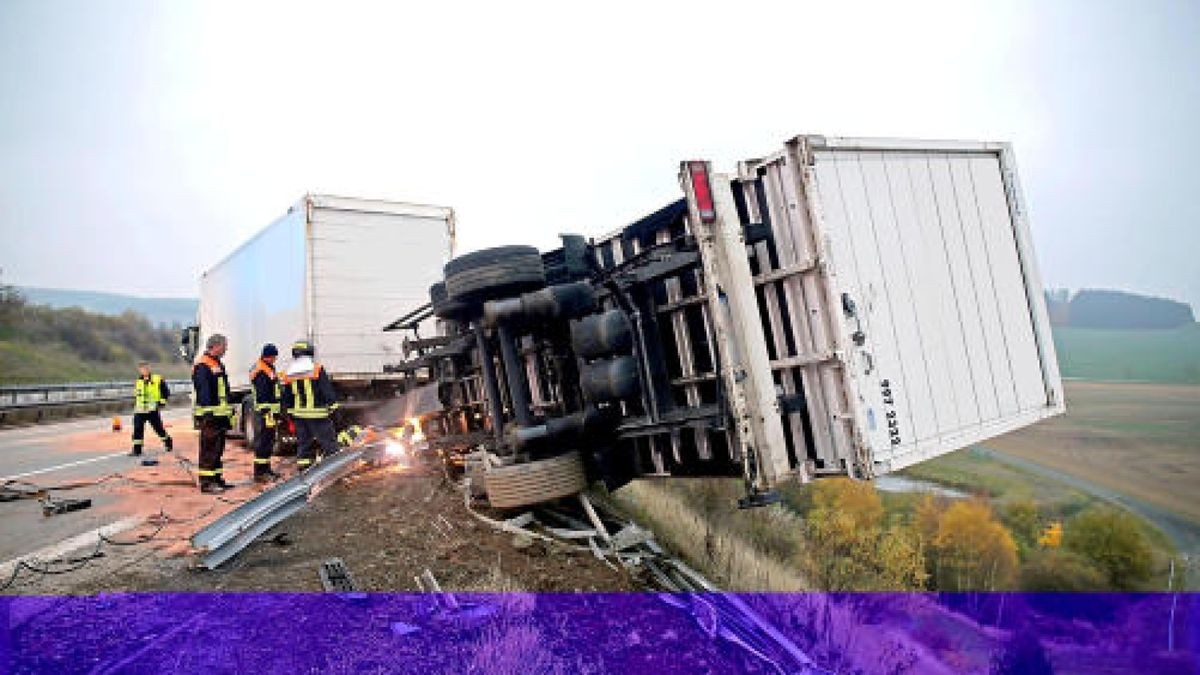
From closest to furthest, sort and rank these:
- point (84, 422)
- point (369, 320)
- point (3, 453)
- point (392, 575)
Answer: point (392, 575)
point (369, 320)
point (3, 453)
point (84, 422)

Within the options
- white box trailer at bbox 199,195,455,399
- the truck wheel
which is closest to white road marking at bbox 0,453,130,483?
white box trailer at bbox 199,195,455,399

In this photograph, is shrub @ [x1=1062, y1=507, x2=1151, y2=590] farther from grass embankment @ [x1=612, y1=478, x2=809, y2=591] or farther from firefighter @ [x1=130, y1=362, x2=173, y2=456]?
firefighter @ [x1=130, y1=362, x2=173, y2=456]

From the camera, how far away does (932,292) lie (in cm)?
434

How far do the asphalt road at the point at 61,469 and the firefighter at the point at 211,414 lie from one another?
0.75 meters

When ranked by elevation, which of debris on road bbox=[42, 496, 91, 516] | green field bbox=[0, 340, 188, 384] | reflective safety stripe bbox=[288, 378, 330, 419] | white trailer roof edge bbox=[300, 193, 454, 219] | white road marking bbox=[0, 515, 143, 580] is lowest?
white road marking bbox=[0, 515, 143, 580]

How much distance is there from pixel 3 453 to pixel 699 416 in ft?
47.1

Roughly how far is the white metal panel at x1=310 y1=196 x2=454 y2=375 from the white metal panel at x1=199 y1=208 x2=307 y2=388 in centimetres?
25

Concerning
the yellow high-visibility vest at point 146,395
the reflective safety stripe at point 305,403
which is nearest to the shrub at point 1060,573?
the reflective safety stripe at point 305,403

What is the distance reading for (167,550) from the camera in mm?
4844

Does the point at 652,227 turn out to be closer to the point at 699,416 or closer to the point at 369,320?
the point at 699,416

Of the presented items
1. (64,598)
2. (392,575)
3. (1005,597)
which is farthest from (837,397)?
(1005,597)

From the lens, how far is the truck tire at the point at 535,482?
5.04 metres

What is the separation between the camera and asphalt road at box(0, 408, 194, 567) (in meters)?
5.52

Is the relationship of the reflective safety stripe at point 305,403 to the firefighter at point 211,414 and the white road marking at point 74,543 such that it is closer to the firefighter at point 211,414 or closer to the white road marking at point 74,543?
the firefighter at point 211,414
